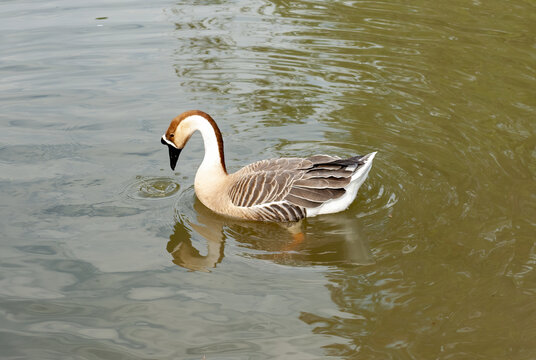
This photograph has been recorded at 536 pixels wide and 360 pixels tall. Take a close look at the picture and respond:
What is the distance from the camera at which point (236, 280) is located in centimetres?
668

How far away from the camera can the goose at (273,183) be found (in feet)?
24.8

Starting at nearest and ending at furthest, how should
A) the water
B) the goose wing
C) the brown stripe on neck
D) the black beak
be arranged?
the water → the goose wing → the brown stripe on neck → the black beak

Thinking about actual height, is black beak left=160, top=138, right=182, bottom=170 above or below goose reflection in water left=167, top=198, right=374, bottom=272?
above

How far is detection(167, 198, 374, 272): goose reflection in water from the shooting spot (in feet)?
23.1

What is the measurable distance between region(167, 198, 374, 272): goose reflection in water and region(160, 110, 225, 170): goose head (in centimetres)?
77

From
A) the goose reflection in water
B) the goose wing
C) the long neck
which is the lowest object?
the goose reflection in water

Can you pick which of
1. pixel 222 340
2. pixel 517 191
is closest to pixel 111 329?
pixel 222 340

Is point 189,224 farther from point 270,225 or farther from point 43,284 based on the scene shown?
point 43,284

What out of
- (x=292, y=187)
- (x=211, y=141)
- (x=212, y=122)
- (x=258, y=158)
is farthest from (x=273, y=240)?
(x=258, y=158)

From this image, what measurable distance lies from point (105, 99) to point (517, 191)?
20.9ft

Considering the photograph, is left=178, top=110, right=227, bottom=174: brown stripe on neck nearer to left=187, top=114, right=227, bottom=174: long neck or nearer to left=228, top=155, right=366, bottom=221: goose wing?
left=187, top=114, right=227, bottom=174: long neck

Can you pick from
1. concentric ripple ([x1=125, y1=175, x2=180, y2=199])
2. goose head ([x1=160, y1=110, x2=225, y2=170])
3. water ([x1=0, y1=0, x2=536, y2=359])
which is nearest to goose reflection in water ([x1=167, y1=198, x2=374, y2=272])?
water ([x1=0, y1=0, x2=536, y2=359])

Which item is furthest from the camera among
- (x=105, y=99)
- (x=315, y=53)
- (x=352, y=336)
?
(x=315, y=53)

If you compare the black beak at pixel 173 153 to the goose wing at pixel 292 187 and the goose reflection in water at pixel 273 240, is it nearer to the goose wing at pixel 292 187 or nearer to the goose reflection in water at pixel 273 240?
the goose reflection in water at pixel 273 240
